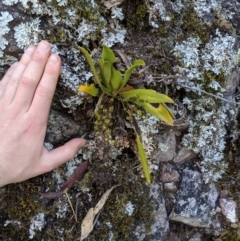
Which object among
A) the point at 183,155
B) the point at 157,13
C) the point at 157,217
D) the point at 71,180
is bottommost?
the point at 157,217

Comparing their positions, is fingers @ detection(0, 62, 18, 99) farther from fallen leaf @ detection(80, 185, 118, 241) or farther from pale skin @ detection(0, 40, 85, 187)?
fallen leaf @ detection(80, 185, 118, 241)

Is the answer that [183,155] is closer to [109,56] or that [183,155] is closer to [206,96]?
[206,96]

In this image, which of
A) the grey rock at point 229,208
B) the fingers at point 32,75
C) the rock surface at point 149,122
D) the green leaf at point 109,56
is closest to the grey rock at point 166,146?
the rock surface at point 149,122

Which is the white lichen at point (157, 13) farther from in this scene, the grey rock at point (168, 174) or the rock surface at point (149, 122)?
the grey rock at point (168, 174)

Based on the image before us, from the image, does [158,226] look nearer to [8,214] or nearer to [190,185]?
[190,185]

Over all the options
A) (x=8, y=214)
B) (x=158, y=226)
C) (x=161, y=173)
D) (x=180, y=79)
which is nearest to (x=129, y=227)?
(x=158, y=226)

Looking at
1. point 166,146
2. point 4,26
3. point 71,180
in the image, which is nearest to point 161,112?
point 166,146
